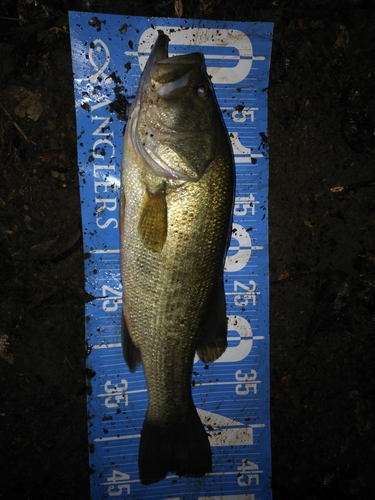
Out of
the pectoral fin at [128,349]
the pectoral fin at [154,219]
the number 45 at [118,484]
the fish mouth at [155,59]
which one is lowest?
the number 45 at [118,484]

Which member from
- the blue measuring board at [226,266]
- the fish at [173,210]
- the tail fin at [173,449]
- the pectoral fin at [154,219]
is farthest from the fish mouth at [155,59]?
the tail fin at [173,449]

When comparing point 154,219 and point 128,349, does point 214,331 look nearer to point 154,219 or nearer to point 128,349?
point 128,349

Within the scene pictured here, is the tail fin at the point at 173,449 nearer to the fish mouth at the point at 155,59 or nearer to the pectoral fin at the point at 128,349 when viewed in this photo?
the pectoral fin at the point at 128,349

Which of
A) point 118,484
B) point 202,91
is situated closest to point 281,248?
point 202,91

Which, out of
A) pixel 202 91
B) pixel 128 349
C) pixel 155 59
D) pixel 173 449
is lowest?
pixel 173 449

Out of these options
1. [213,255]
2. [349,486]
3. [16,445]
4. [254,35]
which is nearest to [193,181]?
[213,255]

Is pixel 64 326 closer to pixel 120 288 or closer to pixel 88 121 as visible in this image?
pixel 120 288
